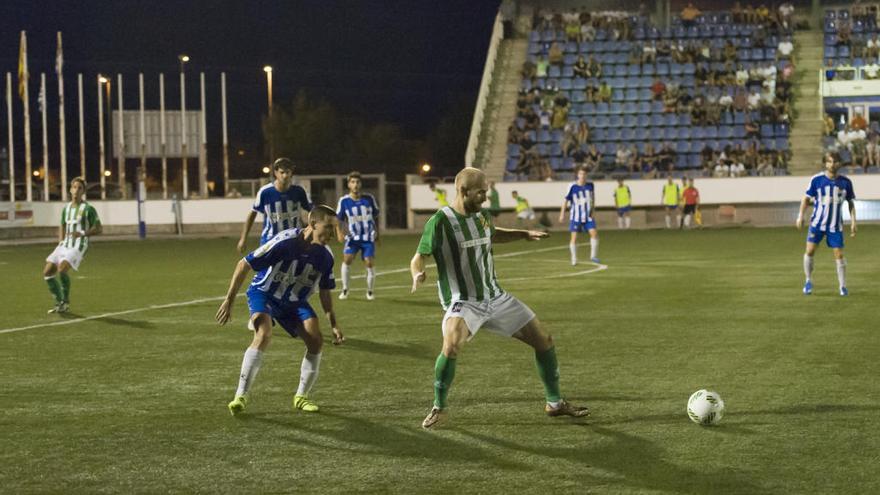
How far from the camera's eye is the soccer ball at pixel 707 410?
8023 mm

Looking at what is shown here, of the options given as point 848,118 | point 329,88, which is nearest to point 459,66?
point 329,88

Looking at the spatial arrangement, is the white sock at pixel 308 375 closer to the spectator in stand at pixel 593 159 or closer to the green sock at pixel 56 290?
the green sock at pixel 56 290

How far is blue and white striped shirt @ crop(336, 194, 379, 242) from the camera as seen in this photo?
707 inches

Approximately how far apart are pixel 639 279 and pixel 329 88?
2921 inches

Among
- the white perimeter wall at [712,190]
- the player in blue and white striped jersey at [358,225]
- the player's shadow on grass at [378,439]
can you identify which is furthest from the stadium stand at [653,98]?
the player's shadow on grass at [378,439]

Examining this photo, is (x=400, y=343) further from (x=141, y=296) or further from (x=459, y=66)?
(x=459, y=66)

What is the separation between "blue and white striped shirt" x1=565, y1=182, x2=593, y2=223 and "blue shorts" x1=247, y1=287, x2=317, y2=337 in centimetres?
1711

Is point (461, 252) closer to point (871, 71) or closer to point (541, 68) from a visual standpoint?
point (871, 71)

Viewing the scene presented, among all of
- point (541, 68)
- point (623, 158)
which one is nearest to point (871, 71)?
point (623, 158)

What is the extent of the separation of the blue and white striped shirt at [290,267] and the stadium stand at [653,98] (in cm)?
3701

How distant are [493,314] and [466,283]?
0.29 meters

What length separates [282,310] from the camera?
29.8 ft

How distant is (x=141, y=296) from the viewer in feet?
62.8

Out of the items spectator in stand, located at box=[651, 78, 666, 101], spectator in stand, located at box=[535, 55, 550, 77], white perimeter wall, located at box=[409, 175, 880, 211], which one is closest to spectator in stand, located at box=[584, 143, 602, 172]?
white perimeter wall, located at box=[409, 175, 880, 211]
